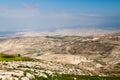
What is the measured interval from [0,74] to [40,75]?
617cm

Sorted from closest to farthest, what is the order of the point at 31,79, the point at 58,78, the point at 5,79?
1. the point at 5,79
2. the point at 31,79
3. the point at 58,78

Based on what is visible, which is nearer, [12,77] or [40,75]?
[12,77]

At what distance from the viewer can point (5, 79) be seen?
38.6 m

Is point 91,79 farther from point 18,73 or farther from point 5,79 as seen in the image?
point 5,79

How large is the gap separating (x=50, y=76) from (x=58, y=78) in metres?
1.52

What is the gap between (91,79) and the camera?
49.0 metres

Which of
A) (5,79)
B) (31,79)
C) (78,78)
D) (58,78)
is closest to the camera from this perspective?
(5,79)

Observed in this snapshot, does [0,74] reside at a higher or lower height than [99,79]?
higher

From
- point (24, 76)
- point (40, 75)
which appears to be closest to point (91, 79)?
point (40, 75)

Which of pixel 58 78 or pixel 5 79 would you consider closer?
pixel 5 79

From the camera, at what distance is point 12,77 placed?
1554 inches

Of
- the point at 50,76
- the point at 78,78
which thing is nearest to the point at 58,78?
the point at 50,76

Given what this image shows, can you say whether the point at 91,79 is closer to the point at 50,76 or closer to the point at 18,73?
the point at 50,76

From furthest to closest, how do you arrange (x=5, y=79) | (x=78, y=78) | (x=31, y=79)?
(x=78, y=78) < (x=31, y=79) < (x=5, y=79)
